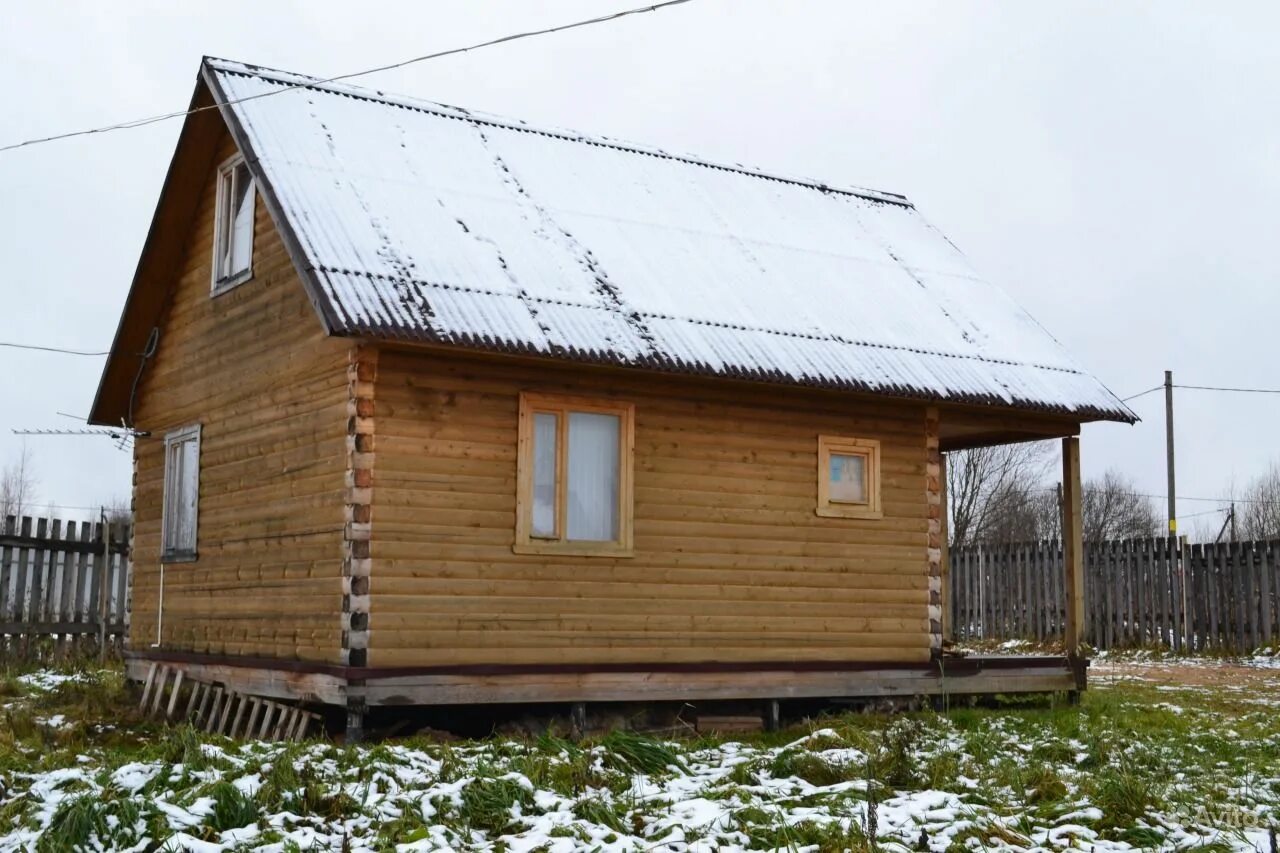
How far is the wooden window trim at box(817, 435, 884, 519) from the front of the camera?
15.1 m

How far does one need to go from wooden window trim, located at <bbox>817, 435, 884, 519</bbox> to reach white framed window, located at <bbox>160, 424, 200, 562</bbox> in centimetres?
646

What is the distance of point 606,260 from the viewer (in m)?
15.0

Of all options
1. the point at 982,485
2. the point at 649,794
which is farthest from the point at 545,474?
the point at 982,485

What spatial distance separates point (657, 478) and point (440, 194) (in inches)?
142

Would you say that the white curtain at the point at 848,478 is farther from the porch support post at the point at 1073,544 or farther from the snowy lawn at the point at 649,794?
the snowy lawn at the point at 649,794

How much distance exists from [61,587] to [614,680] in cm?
1003

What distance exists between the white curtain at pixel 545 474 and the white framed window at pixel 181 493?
4291mm

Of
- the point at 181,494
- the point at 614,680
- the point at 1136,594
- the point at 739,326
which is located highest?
the point at 739,326

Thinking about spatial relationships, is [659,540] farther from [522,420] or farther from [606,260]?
[606,260]

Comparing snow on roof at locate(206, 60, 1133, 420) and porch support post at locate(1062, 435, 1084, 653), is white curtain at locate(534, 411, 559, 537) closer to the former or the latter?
snow on roof at locate(206, 60, 1133, 420)

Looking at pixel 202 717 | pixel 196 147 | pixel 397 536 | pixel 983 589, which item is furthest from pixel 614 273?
pixel 983 589

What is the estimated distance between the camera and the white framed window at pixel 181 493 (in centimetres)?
1577

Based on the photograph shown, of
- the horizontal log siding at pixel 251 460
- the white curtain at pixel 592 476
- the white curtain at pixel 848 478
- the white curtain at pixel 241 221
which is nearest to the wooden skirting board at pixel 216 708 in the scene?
the horizontal log siding at pixel 251 460

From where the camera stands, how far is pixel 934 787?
33.1ft
